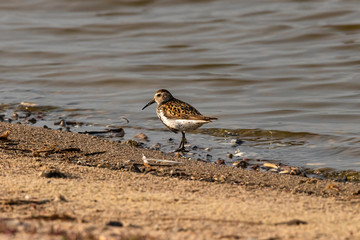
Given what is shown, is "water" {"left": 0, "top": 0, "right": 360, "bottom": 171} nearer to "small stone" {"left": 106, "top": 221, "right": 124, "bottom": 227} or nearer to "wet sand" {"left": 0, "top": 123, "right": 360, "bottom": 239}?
"wet sand" {"left": 0, "top": 123, "right": 360, "bottom": 239}

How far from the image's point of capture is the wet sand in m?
3.78

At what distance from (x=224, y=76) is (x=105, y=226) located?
9289 millimetres

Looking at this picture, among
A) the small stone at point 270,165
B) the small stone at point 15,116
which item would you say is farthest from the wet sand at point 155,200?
the small stone at point 15,116

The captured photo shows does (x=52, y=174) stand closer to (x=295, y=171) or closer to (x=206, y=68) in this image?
(x=295, y=171)

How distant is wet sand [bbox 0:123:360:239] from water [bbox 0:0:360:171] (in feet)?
5.20

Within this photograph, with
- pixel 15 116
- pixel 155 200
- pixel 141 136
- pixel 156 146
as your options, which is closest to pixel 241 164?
pixel 156 146

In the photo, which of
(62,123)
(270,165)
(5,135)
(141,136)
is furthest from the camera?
(62,123)

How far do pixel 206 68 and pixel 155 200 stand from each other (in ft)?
30.1

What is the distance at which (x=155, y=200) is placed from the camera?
459 centimetres

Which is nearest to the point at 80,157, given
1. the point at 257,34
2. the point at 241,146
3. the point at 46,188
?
the point at 46,188

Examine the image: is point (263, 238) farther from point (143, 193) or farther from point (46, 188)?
point (46, 188)

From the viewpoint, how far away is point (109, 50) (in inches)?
599

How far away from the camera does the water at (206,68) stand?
914 cm

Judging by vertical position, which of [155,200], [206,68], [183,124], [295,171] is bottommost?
[295,171]
